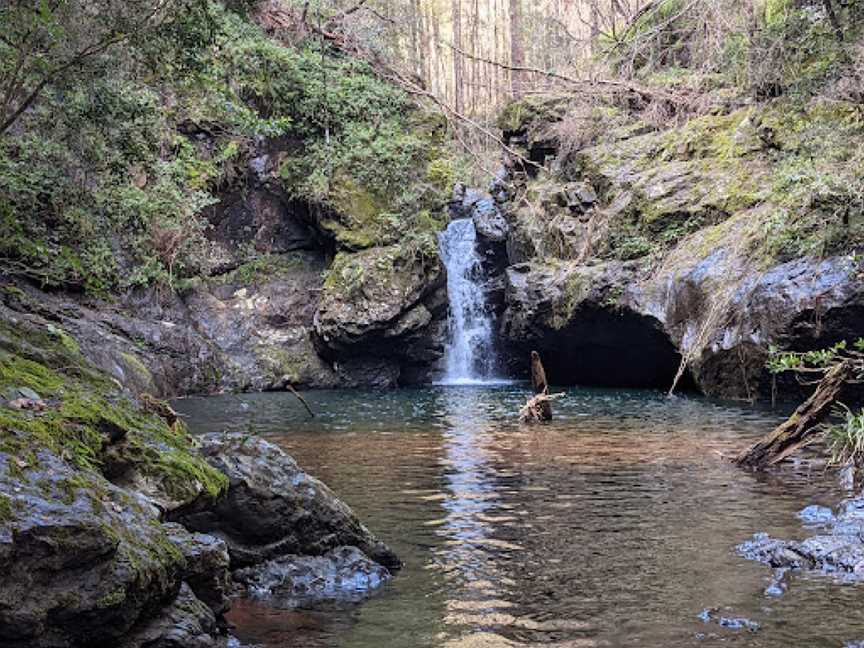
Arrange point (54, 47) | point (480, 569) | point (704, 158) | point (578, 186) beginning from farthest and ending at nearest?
point (578, 186) < point (704, 158) < point (54, 47) < point (480, 569)

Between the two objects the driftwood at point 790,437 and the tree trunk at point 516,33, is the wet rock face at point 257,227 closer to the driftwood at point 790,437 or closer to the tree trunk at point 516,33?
the tree trunk at point 516,33

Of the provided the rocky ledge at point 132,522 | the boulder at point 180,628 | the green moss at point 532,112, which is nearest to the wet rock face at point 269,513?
the rocky ledge at point 132,522

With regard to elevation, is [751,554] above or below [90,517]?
below

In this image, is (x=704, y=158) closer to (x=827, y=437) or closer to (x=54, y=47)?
(x=827, y=437)

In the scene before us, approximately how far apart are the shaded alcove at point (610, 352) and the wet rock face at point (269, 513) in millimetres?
14209

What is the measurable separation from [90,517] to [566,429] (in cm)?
1138

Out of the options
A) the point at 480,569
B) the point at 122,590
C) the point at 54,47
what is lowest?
the point at 480,569

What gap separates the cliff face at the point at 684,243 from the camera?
53.3 ft

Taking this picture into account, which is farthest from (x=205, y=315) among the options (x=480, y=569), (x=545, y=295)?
(x=480, y=569)

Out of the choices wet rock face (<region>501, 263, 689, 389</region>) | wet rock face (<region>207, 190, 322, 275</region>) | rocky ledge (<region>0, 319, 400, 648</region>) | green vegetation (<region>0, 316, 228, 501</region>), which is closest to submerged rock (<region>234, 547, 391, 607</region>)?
rocky ledge (<region>0, 319, 400, 648</region>)

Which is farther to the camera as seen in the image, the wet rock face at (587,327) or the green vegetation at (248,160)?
the wet rock face at (587,327)

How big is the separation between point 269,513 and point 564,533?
2740 mm

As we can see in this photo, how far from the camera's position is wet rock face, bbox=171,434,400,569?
20.8 feet

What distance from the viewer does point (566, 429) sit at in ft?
47.4
